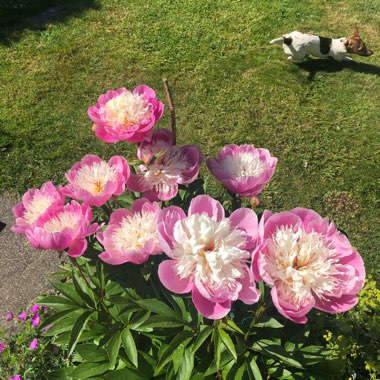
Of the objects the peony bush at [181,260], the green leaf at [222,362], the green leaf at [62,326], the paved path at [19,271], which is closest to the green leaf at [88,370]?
the peony bush at [181,260]

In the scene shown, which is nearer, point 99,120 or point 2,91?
point 99,120

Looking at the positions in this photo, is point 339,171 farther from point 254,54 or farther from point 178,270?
point 178,270

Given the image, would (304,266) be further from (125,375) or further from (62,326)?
(62,326)

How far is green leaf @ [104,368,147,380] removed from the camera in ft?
4.35

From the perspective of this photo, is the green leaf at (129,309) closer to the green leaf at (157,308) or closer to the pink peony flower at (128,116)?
the green leaf at (157,308)

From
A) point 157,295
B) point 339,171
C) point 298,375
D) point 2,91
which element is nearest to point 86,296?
point 157,295

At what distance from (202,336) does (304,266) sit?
360mm

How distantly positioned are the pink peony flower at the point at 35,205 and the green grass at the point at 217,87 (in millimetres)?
1989

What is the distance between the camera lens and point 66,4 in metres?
5.23

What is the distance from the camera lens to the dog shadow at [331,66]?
14.0ft

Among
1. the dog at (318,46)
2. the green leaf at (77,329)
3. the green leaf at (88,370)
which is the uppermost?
the green leaf at (77,329)

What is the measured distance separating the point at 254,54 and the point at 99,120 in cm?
349

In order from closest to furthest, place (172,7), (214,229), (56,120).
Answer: (214,229) < (56,120) < (172,7)

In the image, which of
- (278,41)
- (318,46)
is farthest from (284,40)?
(318,46)
